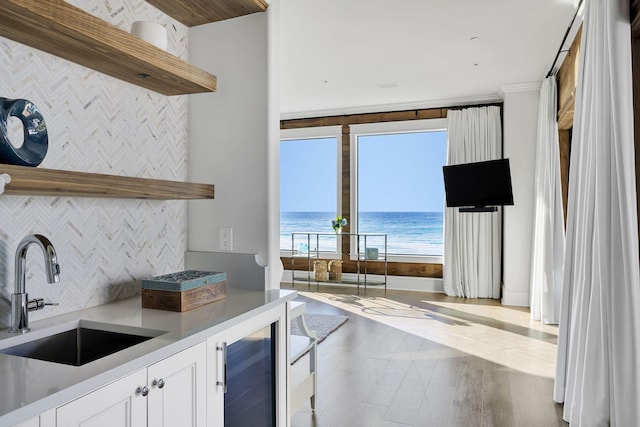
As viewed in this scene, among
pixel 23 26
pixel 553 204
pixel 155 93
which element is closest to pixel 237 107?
pixel 155 93

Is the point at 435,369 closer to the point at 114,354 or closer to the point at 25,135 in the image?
the point at 114,354

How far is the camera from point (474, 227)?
19.7ft

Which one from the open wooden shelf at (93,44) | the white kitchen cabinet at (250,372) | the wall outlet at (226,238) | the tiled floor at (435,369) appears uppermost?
the open wooden shelf at (93,44)

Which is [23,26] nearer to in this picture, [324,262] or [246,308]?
[246,308]

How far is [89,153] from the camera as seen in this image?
179cm

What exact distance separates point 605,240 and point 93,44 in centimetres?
217

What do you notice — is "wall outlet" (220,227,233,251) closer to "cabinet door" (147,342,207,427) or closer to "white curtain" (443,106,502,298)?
"cabinet door" (147,342,207,427)

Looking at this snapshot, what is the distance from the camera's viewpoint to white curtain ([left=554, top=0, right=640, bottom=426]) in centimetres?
183

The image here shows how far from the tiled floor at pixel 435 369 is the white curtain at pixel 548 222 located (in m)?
0.27

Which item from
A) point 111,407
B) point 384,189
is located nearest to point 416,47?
point 111,407

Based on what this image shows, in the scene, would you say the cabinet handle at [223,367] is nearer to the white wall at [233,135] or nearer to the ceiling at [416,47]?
the white wall at [233,135]

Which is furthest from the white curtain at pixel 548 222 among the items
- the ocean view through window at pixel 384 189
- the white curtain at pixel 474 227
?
the ocean view through window at pixel 384 189

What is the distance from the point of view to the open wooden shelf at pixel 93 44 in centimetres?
129

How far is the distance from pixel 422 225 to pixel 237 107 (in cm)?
1704
